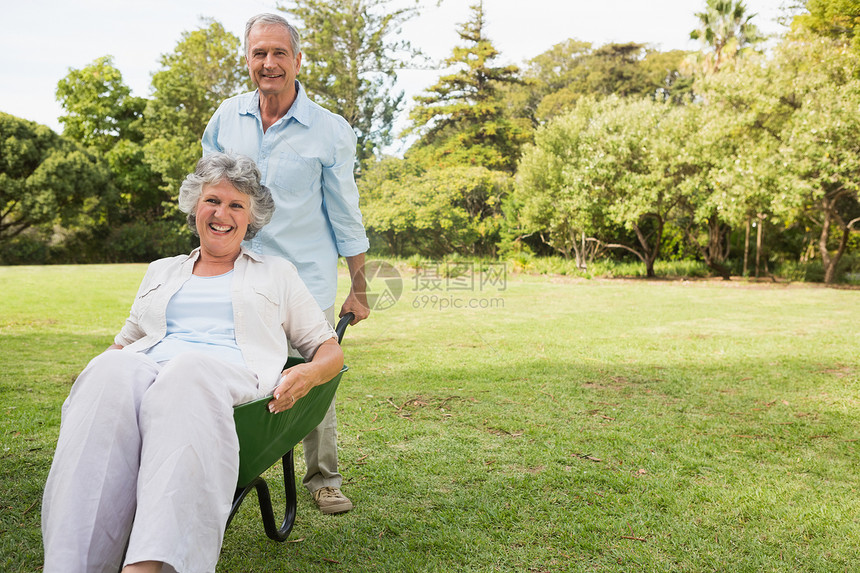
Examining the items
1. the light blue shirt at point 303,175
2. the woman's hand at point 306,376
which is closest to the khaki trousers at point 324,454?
the light blue shirt at point 303,175

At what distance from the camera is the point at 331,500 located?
247 cm

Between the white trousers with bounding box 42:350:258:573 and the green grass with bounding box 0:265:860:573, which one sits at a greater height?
the white trousers with bounding box 42:350:258:573

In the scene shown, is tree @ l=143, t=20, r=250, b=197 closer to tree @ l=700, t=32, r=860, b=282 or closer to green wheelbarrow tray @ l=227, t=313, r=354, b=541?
tree @ l=700, t=32, r=860, b=282

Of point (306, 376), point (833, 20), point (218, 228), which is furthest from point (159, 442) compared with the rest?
point (833, 20)

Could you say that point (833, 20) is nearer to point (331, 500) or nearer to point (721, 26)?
point (721, 26)

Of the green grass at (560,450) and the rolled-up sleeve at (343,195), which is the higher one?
the rolled-up sleeve at (343,195)

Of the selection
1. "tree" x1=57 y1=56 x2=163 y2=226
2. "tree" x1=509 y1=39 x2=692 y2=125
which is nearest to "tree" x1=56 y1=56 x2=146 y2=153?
"tree" x1=57 y1=56 x2=163 y2=226

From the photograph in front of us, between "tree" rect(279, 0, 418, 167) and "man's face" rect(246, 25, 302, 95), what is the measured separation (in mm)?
16487

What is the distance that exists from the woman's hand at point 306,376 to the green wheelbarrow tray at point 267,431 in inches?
1.0

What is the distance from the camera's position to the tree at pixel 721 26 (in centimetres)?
1947

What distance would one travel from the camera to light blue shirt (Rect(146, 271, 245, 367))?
5.92ft

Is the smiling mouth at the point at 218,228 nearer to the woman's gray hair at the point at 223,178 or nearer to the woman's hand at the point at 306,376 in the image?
the woman's gray hair at the point at 223,178

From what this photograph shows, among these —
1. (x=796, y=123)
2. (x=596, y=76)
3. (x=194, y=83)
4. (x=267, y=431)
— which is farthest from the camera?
(x=596, y=76)

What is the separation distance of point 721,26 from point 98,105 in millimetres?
22364
